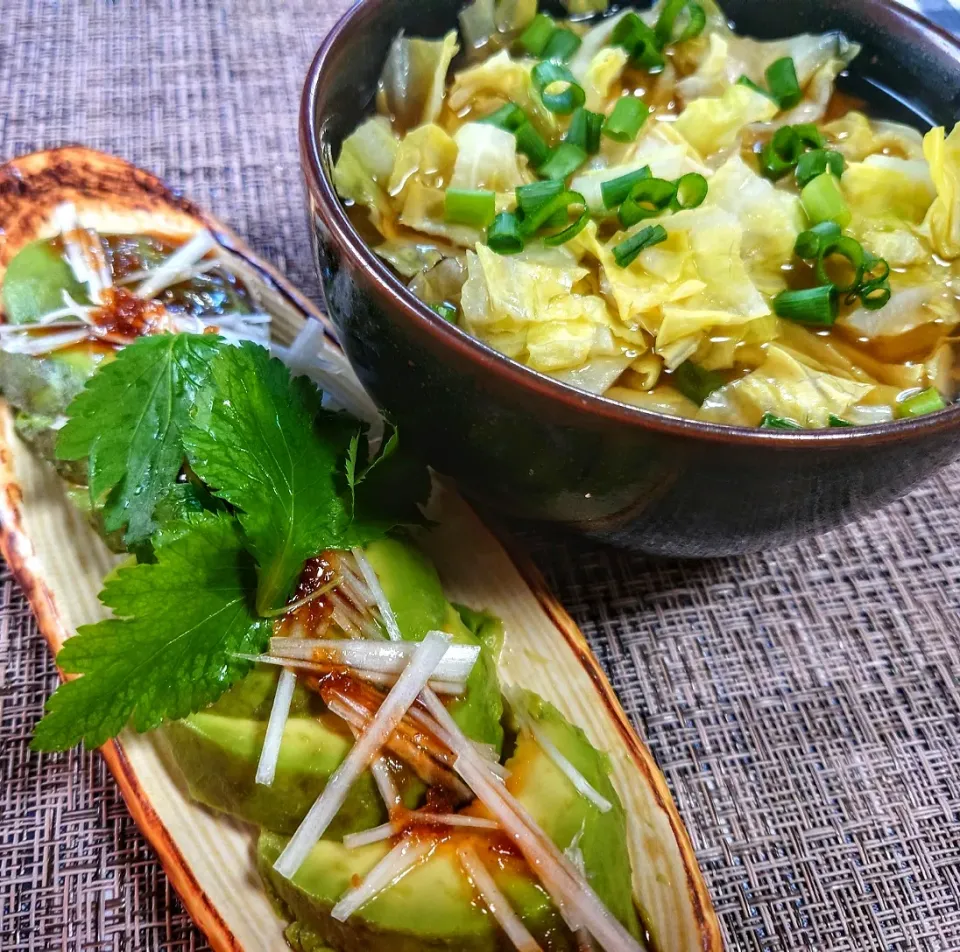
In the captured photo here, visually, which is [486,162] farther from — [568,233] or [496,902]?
[496,902]

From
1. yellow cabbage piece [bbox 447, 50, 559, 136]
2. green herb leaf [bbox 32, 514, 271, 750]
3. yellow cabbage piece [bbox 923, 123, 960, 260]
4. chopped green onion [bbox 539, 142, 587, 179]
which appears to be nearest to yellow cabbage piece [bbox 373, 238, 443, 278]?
chopped green onion [bbox 539, 142, 587, 179]

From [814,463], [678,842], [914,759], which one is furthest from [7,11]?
[914,759]

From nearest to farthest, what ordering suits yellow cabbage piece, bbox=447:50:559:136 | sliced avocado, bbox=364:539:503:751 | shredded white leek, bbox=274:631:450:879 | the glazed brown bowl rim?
the glazed brown bowl rim < shredded white leek, bbox=274:631:450:879 < sliced avocado, bbox=364:539:503:751 < yellow cabbage piece, bbox=447:50:559:136

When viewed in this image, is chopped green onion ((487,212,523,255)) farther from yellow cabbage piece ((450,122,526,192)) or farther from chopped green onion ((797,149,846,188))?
chopped green onion ((797,149,846,188))

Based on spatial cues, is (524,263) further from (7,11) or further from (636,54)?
(7,11)

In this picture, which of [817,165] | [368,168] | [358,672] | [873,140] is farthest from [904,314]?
[358,672]
